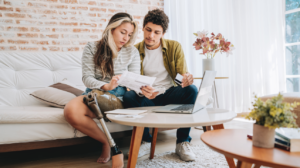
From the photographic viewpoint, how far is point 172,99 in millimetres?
1684

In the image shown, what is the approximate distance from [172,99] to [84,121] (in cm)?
62

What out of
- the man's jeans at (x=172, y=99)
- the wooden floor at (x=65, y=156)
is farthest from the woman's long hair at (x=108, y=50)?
the wooden floor at (x=65, y=156)

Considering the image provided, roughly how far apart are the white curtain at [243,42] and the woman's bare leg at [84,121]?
183 cm

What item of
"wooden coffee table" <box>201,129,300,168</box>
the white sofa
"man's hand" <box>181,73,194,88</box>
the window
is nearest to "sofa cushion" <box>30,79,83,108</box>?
the white sofa

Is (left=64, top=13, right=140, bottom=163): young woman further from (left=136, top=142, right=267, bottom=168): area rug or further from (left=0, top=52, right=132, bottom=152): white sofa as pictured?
(left=136, top=142, right=267, bottom=168): area rug

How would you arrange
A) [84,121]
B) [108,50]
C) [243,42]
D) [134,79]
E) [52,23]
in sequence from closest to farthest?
1. [134,79]
2. [84,121]
3. [108,50]
4. [52,23]
5. [243,42]

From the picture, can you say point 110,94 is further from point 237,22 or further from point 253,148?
point 237,22

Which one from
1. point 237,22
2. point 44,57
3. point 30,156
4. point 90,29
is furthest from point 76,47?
point 237,22

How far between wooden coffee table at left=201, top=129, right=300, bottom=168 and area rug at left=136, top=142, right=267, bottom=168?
0.59 meters

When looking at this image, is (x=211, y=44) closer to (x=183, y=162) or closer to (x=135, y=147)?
(x=183, y=162)

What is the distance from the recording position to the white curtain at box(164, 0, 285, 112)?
2602 mm

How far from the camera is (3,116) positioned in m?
1.38

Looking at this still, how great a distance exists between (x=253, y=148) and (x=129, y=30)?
125 cm

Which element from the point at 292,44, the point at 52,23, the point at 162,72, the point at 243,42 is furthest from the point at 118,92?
the point at 292,44
